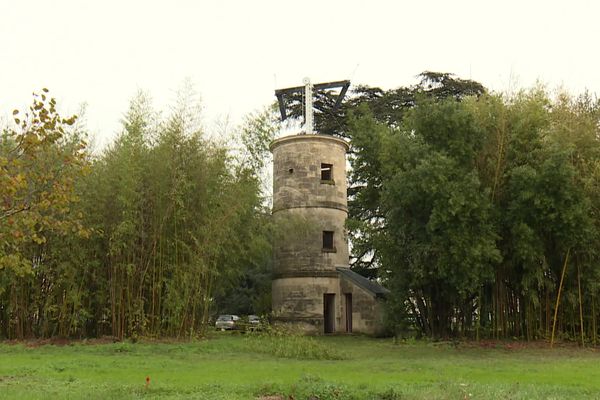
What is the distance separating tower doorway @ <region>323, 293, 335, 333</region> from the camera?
57.9 ft

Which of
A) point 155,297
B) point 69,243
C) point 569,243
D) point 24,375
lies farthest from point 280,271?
point 24,375

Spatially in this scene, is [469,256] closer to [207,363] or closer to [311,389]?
[207,363]

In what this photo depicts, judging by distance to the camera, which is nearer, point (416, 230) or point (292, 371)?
point (292, 371)

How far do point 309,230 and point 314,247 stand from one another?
0.52m

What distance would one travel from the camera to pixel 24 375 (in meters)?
7.55

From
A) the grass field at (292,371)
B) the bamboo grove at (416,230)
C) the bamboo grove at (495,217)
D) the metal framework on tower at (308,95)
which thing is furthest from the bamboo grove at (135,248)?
the metal framework on tower at (308,95)

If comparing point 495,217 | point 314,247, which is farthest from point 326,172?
point 495,217

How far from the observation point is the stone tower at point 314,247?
1697cm

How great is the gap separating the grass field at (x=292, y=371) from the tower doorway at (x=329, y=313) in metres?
4.64

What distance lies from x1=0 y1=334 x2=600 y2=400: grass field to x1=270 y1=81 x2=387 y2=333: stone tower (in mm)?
4013

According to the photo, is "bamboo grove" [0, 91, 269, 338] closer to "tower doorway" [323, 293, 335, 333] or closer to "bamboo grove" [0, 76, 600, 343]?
"bamboo grove" [0, 76, 600, 343]

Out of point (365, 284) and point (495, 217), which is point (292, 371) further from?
point (365, 284)

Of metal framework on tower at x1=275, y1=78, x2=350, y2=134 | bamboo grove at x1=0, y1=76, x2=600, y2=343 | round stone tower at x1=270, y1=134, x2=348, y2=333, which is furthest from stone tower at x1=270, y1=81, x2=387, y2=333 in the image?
bamboo grove at x1=0, y1=76, x2=600, y2=343

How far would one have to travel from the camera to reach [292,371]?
800cm
